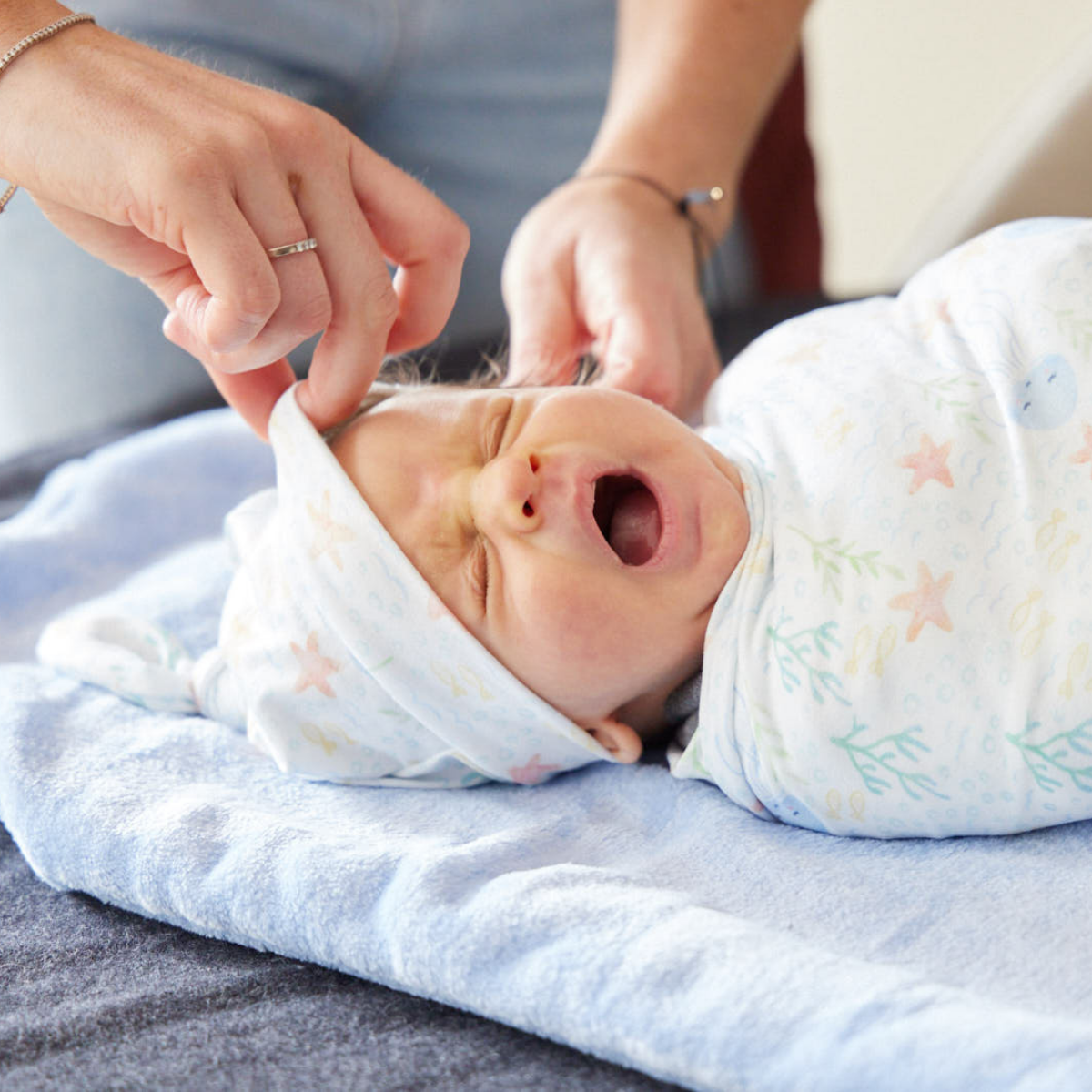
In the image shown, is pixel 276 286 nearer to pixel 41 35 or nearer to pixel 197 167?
pixel 197 167

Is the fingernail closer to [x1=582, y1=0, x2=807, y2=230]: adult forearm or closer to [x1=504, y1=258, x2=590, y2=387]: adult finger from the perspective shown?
[x1=504, y1=258, x2=590, y2=387]: adult finger

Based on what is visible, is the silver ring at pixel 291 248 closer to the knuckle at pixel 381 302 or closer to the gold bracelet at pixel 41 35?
the knuckle at pixel 381 302

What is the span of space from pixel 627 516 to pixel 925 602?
29cm

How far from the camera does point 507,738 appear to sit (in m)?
0.98

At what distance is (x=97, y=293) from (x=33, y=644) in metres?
0.64

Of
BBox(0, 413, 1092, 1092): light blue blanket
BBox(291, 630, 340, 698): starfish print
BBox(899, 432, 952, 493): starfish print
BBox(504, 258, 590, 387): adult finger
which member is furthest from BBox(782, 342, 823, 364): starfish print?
BBox(291, 630, 340, 698): starfish print

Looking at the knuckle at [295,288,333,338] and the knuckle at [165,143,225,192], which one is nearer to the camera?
the knuckle at [165,143,225,192]

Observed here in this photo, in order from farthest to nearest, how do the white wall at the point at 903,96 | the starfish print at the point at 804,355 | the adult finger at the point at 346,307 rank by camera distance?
1. the white wall at the point at 903,96
2. the starfish print at the point at 804,355
3. the adult finger at the point at 346,307

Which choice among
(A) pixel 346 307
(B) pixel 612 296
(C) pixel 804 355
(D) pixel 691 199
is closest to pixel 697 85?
(D) pixel 691 199

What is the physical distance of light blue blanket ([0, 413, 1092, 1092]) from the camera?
2.07ft

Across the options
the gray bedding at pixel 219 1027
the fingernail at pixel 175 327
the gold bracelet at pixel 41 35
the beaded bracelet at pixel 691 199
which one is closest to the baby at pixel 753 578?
the fingernail at pixel 175 327

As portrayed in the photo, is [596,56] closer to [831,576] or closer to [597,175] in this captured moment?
[597,175]

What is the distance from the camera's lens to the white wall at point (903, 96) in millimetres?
3059

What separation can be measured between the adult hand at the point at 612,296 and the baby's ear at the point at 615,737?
1.33 ft
